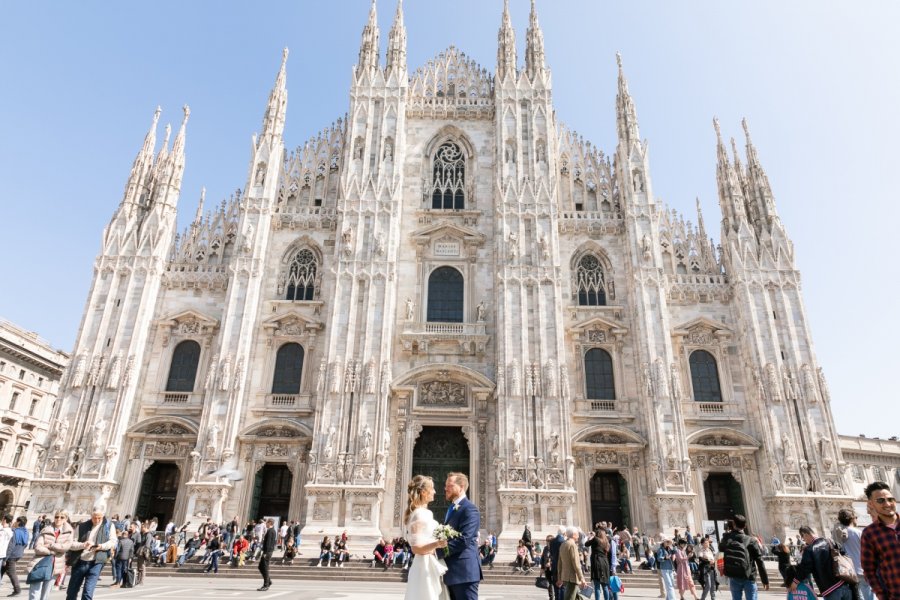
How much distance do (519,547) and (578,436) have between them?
18.1 ft

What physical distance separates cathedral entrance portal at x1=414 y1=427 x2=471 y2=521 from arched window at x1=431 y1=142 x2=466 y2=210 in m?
10.3

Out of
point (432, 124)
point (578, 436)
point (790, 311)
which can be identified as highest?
point (432, 124)

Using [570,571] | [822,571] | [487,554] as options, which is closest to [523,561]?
[487,554]

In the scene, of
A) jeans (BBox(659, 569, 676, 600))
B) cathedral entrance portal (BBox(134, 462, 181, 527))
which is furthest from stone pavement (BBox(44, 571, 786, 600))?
cathedral entrance portal (BBox(134, 462, 181, 527))

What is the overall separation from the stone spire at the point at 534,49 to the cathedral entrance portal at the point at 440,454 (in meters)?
17.3

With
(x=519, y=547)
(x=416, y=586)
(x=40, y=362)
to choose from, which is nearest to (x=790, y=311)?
(x=519, y=547)

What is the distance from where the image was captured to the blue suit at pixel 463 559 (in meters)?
4.86

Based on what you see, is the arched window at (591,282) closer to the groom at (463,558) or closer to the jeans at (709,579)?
the jeans at (709,579)

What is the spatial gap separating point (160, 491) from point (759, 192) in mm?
27907

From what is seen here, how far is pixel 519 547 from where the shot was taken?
1859 cm

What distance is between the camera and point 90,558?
7.63 meters

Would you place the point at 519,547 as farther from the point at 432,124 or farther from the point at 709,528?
the point at 432,124

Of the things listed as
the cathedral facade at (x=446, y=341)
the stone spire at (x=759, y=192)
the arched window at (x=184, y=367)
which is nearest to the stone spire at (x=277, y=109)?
the cathedral facade at (x=446, y=341)

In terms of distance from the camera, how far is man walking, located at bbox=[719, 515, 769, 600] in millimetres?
7746
